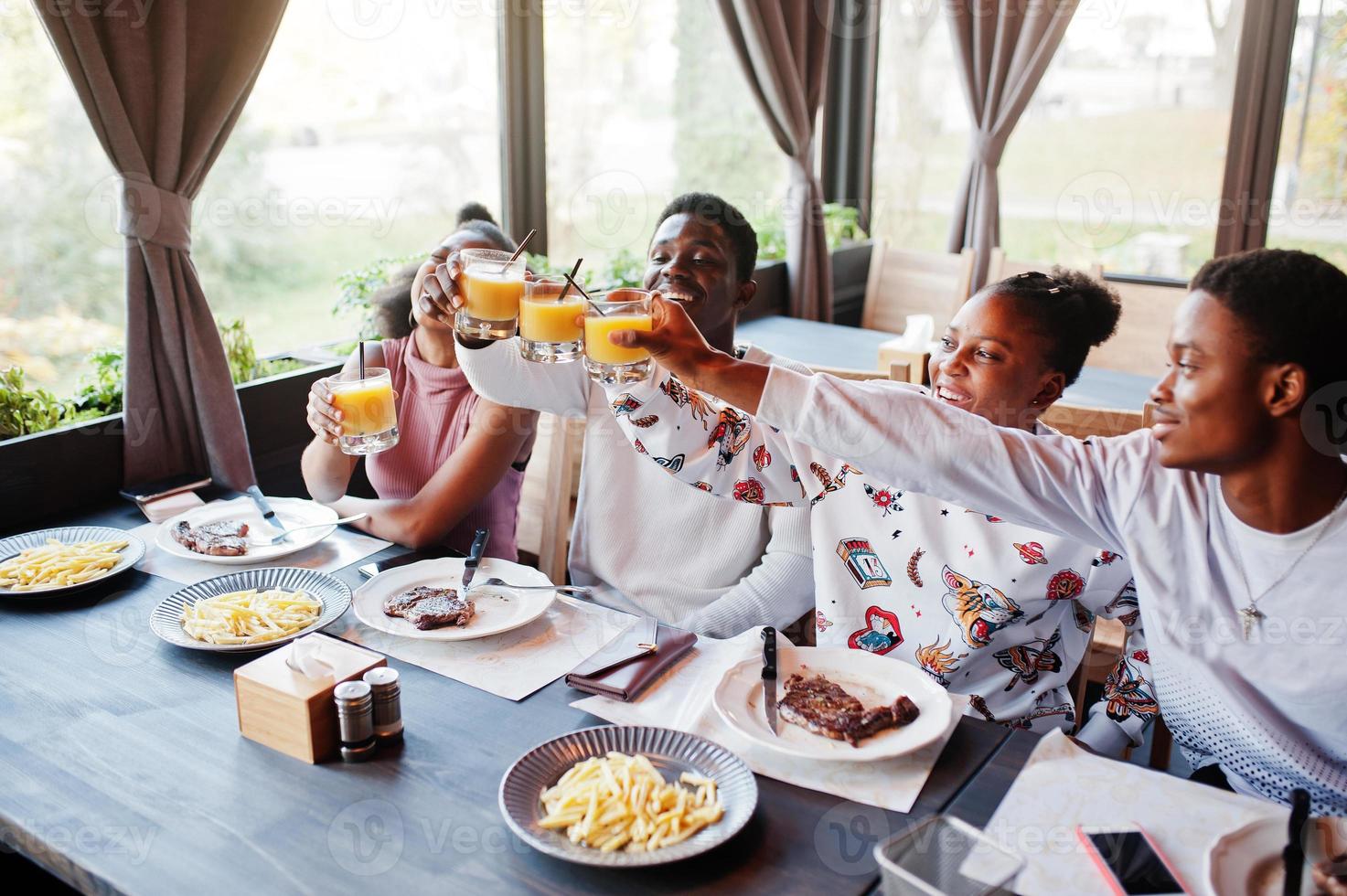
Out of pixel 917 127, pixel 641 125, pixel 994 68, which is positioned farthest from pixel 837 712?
pixel 917 127

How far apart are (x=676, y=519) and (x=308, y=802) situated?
102cm

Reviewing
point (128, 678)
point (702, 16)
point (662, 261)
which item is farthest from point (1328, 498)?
point (702, 16)

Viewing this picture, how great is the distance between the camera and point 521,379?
199cm

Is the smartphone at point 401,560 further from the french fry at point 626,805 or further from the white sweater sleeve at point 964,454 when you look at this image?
the white sweater sleeve at point 964,454

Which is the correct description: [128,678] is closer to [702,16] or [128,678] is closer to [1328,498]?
[1328,498]

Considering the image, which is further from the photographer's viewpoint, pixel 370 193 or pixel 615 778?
pixel 370 193

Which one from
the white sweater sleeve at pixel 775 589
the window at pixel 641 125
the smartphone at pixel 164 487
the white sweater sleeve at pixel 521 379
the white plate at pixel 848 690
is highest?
the window at pixel 641 125

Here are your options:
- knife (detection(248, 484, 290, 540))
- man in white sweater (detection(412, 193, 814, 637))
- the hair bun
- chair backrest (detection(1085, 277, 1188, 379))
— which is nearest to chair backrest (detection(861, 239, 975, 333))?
chair backrest (detection(1085, 277, 1188, 379))

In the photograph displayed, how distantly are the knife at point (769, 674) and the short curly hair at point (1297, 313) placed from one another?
72 centimetres

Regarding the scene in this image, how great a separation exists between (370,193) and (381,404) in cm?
172

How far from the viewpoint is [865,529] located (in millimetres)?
1815

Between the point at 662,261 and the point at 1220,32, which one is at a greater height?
the point at 1220,32

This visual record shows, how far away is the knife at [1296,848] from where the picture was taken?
1055mm

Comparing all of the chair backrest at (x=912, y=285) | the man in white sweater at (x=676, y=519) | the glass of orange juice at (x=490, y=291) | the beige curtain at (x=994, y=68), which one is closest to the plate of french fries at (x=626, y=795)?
the glass of orange juice at (x=490, y=291)
